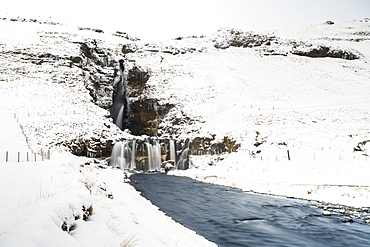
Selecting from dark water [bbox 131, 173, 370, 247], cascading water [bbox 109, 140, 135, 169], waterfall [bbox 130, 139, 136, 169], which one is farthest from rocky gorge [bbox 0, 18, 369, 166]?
dark water [bbox 131, 173, 370, 247]

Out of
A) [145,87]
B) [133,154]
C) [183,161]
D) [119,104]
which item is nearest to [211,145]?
[183,161]

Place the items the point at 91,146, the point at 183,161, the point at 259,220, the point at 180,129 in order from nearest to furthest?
the point at 259,220 → the point at 91,146 → the point at 183,161 → the point at 180,129

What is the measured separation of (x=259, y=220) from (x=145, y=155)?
25.4 meters

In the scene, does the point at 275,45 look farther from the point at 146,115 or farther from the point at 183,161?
the point at 183,161

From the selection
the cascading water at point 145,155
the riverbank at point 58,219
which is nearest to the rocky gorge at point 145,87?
the cascading water at point 145,155

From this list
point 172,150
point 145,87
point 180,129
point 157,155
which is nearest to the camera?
point 157,155

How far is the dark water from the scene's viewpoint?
932 centimetres

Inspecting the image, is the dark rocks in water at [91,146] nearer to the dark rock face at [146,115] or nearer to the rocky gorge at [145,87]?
the rocky gorge at [145,87]

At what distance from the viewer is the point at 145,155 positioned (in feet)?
115

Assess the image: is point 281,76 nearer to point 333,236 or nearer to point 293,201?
point 293,201

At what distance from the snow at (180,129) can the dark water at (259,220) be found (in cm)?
190

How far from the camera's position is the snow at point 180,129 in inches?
192

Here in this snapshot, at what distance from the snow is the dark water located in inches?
74.9

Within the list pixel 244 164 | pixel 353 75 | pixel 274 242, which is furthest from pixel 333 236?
pixel 353 75
